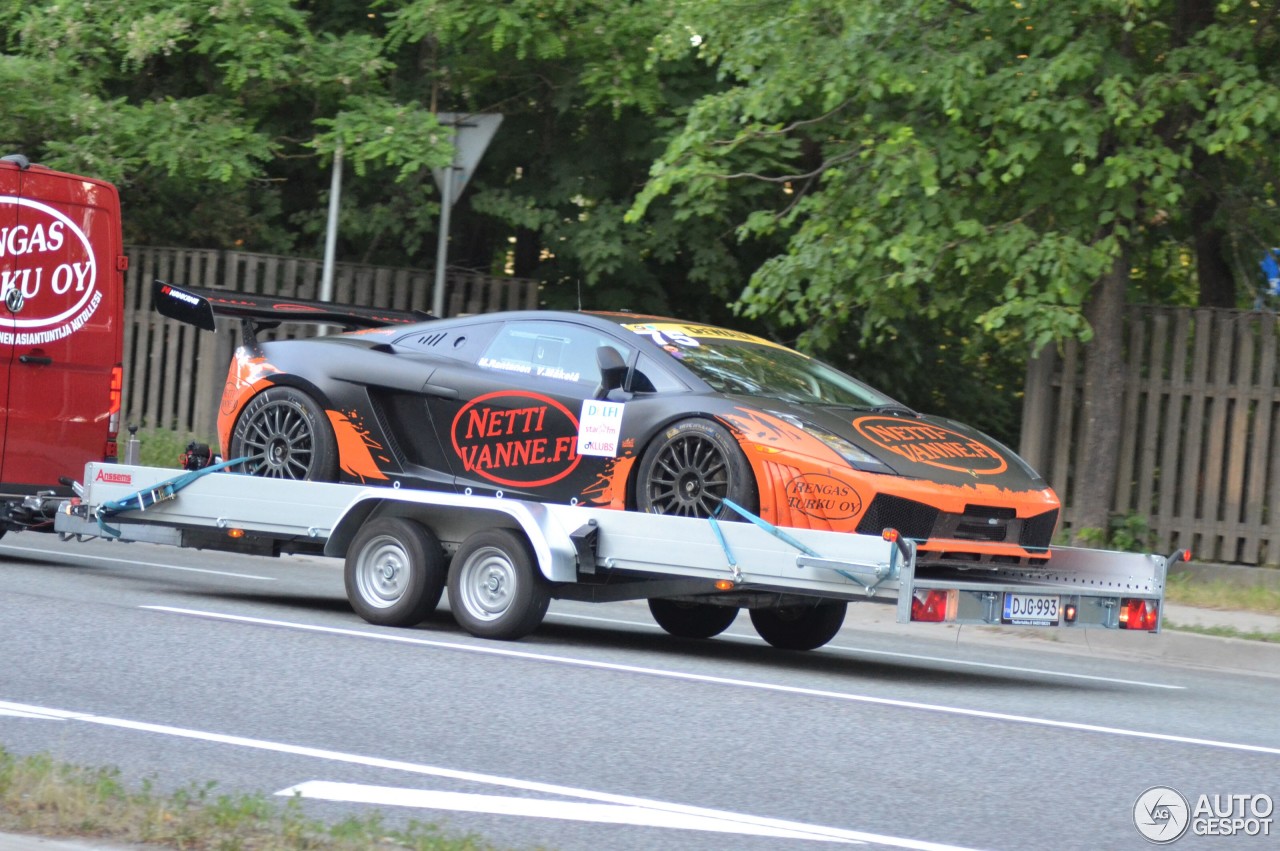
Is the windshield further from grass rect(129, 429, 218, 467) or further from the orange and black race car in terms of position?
grass rect(129, 429, 218, 467)

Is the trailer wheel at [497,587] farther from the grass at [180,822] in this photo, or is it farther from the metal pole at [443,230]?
the metal pole at [443,230]

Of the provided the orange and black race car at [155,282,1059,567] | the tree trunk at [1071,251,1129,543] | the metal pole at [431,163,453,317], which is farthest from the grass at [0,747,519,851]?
the metal pole at [431,163,453,317]

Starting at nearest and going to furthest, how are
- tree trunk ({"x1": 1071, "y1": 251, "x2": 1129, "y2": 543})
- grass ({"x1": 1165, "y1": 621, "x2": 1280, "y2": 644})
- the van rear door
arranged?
grass ({"x1": 1165, "y1": 621, "x2": 1280, "y2": 644})
the van rear door
tree trunk ({"x1": 1071, "y1": 251, "x2": 1129, "y2": 543})

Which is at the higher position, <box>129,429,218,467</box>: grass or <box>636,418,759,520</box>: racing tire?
<box>636,418,759,520</box>: racing tire

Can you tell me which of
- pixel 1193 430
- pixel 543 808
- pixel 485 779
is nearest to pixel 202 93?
pixel 1193 430

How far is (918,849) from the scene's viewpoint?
5.10m

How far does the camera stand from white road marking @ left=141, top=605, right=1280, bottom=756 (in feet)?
24.1

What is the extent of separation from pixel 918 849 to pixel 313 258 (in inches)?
535

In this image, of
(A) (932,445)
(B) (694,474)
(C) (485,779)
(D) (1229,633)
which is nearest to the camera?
(C) (485,779)

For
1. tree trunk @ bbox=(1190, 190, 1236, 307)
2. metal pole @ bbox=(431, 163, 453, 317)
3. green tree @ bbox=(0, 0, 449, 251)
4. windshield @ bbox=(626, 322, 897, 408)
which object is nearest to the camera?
windshield @ bbox=(626, 322, 897, 408)

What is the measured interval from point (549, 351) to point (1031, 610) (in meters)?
2.97

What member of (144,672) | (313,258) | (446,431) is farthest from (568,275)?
(144,672)

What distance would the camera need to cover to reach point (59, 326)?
36.9 feet

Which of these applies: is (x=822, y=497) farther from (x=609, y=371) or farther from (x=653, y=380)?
(x=609, y=371)
